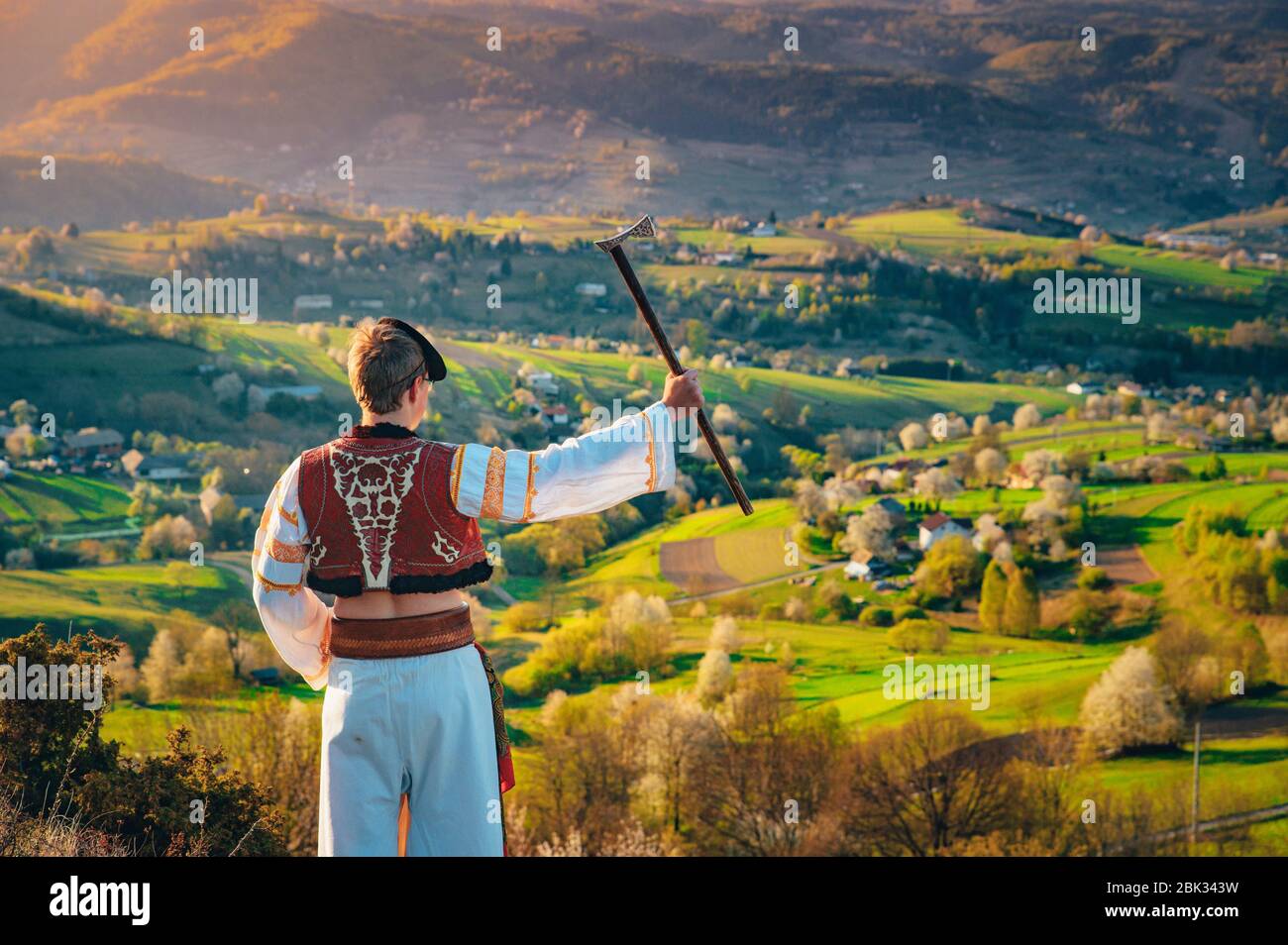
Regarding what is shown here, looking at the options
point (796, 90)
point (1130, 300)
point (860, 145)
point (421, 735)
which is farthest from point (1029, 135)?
point (421, 735)

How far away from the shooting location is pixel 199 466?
32.7 meters

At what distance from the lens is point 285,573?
338cm

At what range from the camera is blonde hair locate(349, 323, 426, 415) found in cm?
326

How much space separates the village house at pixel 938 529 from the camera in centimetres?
3077

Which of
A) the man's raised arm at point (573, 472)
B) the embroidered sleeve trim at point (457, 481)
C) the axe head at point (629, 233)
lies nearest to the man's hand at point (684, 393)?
the man's raised arm at point (573, 472)

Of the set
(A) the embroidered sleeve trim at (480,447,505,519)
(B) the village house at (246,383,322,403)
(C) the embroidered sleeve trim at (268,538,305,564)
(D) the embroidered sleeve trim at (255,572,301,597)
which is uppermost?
(B) the village house at (246,383,322,403)

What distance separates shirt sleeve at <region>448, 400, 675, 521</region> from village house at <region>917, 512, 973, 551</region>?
27.7 meters

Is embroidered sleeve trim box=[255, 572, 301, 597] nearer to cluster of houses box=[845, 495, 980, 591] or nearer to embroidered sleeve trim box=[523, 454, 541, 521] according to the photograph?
embroidered sleeve trim box=[523, 454, 541, 521]

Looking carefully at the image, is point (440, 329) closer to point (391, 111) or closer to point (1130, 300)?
point (1130, 300)

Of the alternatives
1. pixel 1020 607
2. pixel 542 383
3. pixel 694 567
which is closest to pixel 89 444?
pixel 694 567

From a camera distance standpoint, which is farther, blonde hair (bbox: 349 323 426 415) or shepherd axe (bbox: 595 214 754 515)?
shepherd axe (bbox: 595 214 754 515)

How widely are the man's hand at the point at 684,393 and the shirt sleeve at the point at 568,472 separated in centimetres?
5

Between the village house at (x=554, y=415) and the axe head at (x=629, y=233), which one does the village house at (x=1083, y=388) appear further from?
the axe head at (x=629, y=233)

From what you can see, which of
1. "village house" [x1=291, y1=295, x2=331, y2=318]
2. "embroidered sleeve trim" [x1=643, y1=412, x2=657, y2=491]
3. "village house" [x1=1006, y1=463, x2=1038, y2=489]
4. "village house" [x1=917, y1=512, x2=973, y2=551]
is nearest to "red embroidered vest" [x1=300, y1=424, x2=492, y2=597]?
"embroidered sleeve trim" [x1=643, y1=412, x2=657, y2=491]
